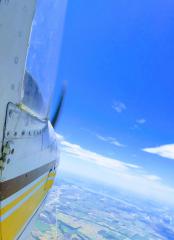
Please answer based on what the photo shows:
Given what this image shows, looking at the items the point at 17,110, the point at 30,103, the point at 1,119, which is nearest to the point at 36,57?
A: the point at 30,103

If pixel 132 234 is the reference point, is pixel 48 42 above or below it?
above

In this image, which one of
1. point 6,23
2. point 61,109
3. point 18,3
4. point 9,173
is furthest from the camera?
point 61,109

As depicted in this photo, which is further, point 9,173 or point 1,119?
point 9,173

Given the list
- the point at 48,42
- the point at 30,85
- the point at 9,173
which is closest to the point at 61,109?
the point at 48,42

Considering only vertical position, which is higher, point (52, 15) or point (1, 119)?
point (52, 15)

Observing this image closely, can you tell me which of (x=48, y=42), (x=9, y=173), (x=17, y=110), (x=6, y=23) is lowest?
(x=9, y=173)

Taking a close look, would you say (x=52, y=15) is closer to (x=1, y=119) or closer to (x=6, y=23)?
(x=6, y=23)

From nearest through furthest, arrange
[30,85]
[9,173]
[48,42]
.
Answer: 1. [9,173]
2. [30,85]
3. [48,42]

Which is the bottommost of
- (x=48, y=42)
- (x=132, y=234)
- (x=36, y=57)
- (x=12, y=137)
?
(x=132, y=234)

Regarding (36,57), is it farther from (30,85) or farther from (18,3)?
(18,3)
